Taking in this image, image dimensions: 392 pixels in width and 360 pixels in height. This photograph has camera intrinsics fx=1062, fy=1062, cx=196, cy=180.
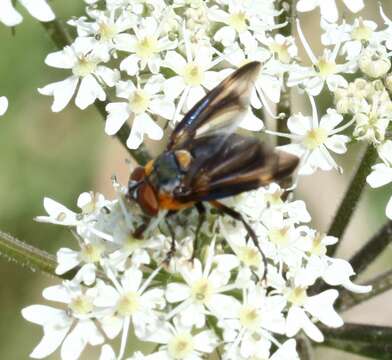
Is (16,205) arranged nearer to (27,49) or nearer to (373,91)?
(27,49)

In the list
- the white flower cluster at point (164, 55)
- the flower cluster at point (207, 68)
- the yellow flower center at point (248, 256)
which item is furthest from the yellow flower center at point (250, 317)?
the white flower cluster at point (164, 55)

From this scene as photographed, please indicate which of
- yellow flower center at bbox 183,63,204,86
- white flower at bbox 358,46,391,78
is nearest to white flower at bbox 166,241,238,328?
yellow flower center at bbox 183,63,204,86

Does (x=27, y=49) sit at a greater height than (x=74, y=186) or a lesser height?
greater

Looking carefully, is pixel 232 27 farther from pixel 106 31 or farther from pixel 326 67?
pixel 106 31

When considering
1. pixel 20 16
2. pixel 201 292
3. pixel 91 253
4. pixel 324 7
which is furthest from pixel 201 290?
pixel 324 7

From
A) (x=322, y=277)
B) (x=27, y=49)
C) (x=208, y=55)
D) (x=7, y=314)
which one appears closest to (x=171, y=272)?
(x=322, y=277)

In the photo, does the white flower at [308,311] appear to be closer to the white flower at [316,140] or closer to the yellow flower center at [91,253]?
the white flower at [316,140]
